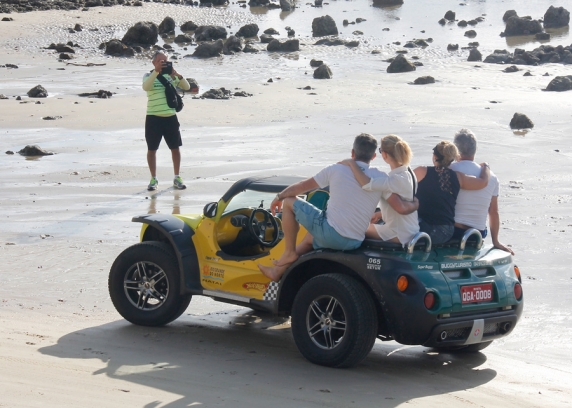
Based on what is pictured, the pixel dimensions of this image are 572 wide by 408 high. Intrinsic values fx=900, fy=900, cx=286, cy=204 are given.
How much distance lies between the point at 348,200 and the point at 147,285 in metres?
2.10

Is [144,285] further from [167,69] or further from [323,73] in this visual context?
[323,73]

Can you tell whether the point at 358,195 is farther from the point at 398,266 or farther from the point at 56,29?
the point at 56,29

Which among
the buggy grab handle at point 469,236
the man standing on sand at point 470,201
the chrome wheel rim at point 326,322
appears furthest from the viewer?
the man standing on sand at point 470,201

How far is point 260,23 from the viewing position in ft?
186

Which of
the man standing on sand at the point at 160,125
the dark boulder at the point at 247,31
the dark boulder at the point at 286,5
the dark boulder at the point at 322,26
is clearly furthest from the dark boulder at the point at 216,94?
the dark boulder at the point at 286,5

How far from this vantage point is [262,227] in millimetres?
7406

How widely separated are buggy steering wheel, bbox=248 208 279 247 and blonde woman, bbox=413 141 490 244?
3.95 feet

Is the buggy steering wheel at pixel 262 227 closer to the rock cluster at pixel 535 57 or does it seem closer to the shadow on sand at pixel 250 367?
Result: the shadow on sand at pixel 250 367

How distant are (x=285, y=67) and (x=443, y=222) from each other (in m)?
26.0

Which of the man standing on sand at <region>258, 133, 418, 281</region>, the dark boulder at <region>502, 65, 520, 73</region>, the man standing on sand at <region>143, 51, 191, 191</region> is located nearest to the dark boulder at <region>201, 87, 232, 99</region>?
the man standing on sand at <region>143, 51, 191, 191</region>

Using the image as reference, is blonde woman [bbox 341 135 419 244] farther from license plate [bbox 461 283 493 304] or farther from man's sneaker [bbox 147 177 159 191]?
man's sneaker [bbox 147 177 159 191]

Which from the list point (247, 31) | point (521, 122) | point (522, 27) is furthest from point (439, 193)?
point (522, 27)

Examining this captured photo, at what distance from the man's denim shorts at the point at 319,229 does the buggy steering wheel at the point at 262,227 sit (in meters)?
0.58

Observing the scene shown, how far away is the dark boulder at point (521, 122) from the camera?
63.4 feet
